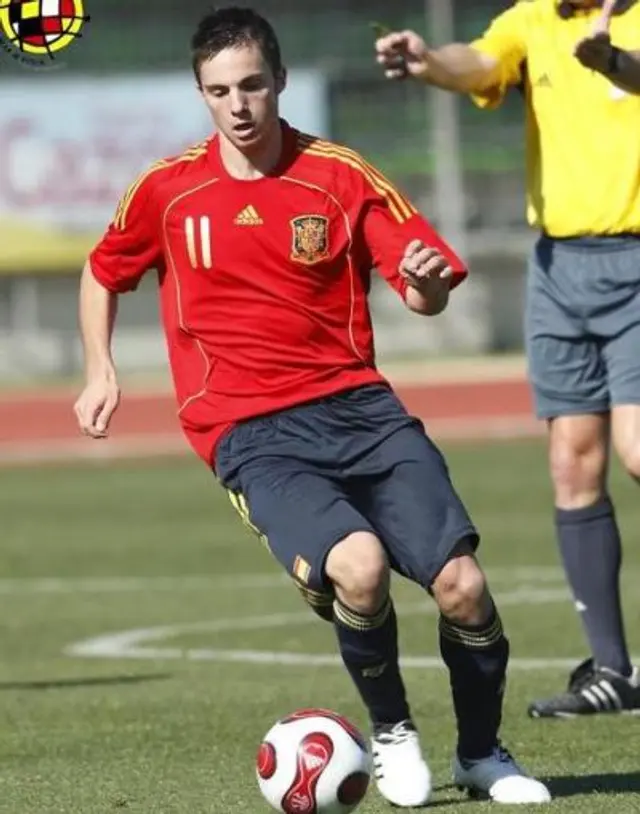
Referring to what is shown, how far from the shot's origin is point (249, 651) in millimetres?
9969

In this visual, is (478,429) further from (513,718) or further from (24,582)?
(513,718)

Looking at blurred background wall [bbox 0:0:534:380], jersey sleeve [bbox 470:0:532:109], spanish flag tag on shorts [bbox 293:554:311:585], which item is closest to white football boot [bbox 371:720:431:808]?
spanish flag tag on shorts [bbox 293:554:311:585]

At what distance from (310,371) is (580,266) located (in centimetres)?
182

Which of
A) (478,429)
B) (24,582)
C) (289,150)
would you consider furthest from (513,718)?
(478,429)

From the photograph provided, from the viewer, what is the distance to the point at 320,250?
21.3 feet

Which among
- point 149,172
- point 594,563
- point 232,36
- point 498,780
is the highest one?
point 232,36

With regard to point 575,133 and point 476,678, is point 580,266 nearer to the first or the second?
point 575,133

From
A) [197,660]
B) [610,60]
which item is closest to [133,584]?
[197,660]

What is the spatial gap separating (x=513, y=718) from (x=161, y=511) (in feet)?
32.7

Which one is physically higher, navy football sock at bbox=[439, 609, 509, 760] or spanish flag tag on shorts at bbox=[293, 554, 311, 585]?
spanish flag tag on shorts at bbox=[293, 554, 311, 585]

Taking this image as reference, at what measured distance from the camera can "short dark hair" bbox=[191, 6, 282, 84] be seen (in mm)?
6500

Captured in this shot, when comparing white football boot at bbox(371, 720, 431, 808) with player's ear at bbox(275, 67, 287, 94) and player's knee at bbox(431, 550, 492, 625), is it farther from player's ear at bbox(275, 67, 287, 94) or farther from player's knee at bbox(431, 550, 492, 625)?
player's ear at bbox(275, 67, 287, 94)

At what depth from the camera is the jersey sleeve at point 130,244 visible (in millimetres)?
6664

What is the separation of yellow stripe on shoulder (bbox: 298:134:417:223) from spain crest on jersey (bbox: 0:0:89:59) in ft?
15.7
